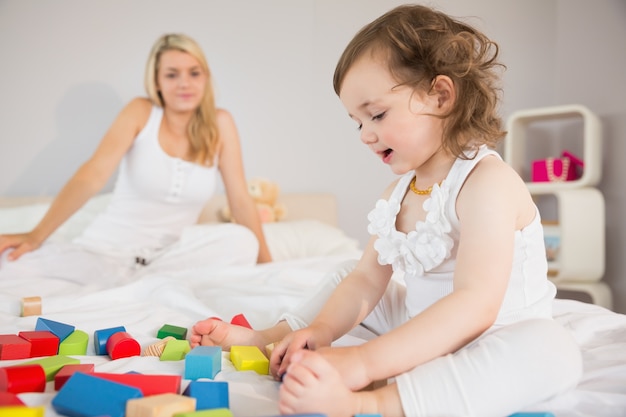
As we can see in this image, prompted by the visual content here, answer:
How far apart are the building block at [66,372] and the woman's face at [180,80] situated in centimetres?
127

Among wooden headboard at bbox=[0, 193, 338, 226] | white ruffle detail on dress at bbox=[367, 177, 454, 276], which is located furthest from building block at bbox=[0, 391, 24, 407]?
wooden headboard at bbox=[0, 193, 338, 226]

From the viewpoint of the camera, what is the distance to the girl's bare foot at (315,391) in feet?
1.97

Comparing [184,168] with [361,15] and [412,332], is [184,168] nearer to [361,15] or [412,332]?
[361,15]

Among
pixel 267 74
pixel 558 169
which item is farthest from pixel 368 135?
pixel 558 169

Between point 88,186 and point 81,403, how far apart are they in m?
1.23

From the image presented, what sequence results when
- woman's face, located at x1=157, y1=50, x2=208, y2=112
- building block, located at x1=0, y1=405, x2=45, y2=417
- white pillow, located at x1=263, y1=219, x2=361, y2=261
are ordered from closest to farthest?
building block, located at x1=0, y1=405, x2=45, y2=417 → woman's face, located at x1=157, y1=50, x2=208, y2=112 → white pillow, located at x1=263, y1=219, x2=361, y2=261

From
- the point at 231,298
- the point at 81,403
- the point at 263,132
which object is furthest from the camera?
the point at 263,132

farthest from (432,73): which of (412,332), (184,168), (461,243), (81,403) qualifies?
(184,168)

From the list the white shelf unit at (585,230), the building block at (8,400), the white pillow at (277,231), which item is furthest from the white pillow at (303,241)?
the building block at (8,400)

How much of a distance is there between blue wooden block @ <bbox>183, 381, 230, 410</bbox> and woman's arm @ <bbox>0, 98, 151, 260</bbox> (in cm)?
106

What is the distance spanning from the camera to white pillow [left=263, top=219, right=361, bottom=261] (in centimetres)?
215

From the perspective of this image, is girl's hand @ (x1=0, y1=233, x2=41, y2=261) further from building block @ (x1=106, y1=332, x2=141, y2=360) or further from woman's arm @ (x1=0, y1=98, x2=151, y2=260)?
building block @ (x1=106, y1=332, x2=141, y2=360)

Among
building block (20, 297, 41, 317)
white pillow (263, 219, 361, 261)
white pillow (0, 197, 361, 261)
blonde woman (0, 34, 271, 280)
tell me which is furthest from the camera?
white pillow (263, 219, 361, 261)

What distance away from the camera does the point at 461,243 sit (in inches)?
30.7
